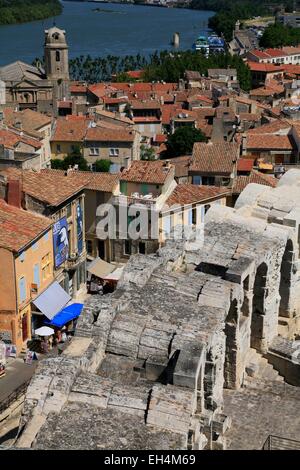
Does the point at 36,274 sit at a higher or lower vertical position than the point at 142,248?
higher

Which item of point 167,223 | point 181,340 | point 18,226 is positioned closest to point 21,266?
point 18,226

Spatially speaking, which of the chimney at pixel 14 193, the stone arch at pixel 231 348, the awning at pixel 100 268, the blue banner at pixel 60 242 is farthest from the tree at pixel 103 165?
the stone arch at pixel 231 348

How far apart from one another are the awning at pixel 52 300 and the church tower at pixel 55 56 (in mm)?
61922

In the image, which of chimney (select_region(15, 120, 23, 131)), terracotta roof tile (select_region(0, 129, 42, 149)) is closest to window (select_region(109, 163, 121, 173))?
terracotta roof tile (select_region(0, 129, 42, 149))

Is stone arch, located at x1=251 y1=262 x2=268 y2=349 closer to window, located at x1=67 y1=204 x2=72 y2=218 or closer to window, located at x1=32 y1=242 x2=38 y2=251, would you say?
window, located at x1=32 y1=242 x2=38 y2=251

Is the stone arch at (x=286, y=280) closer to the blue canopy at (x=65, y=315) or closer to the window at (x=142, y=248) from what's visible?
the blue canopy at (x=65, y=315)

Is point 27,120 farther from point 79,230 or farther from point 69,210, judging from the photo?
point 69,210

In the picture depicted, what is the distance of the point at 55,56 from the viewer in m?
90.2

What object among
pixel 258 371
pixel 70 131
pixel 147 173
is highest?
pixel 147 173

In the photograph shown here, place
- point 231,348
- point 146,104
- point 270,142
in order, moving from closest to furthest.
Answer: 1. point 231,348
2. point 270,142
3. point 146,104

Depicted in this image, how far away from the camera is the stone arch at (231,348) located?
18781 mm

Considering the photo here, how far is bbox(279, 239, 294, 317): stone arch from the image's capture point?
22500mm

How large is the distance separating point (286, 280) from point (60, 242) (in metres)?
12.1

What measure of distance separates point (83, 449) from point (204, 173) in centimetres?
3356
